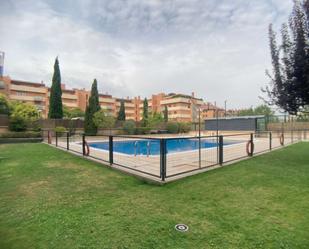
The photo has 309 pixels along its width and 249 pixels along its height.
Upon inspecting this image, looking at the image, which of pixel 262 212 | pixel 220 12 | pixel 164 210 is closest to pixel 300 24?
pixel 220 12

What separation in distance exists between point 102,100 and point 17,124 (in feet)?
142

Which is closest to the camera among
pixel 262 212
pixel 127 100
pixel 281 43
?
pixel 262 212

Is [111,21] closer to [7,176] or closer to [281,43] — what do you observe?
[281,43]

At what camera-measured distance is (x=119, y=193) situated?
4176mm

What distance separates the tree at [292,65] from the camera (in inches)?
254

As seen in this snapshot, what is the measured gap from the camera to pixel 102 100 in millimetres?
60562

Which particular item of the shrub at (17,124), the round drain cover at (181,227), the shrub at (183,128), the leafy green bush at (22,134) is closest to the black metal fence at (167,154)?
the round drain cover at (181,227)

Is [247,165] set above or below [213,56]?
below

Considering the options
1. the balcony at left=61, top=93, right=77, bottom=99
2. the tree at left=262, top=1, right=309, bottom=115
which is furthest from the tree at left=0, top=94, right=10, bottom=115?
the tree at left=262, top=1, right=309, bottom=115

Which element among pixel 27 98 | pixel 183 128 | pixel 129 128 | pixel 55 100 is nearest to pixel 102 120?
pixel 129 128

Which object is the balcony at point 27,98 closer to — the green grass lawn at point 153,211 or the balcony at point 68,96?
the balcony at point 68,96

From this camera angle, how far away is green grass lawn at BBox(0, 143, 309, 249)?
2432 mm

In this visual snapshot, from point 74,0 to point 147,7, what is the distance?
315 cm

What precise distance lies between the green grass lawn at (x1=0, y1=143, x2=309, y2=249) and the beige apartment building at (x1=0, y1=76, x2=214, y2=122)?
29674 mm
